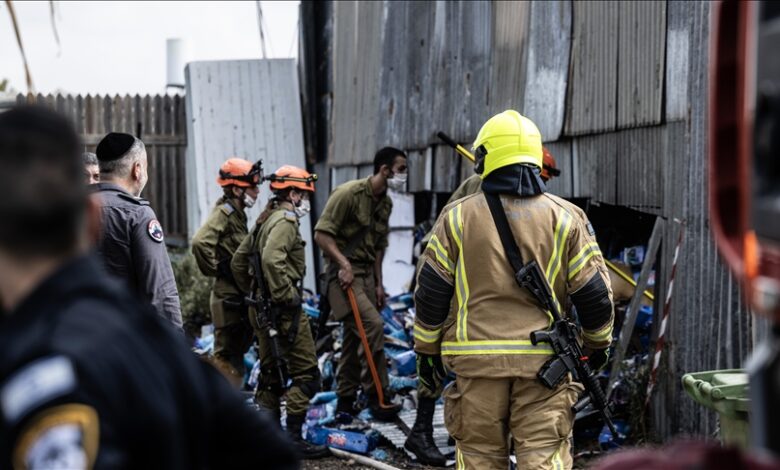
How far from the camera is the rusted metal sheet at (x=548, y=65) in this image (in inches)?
351

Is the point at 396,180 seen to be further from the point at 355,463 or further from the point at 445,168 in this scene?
the point at 445,168

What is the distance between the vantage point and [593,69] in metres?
8.44

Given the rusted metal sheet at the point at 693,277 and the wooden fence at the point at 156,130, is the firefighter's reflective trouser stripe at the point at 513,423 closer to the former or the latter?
the rusted metal sheet at the point at 693,277

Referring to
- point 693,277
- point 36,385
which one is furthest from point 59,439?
point 693,277

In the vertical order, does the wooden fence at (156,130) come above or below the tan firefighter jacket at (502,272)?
above

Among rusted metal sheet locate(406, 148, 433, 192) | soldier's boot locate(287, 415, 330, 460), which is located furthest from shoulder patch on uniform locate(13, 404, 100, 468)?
rusted metal sheet locate(406, 148, 433, 192)

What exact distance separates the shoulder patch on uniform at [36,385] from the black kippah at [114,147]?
384 cm

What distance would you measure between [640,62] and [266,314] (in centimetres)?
325

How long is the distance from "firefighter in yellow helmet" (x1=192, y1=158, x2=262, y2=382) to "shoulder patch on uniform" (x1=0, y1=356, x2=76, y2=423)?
7307 millimetres

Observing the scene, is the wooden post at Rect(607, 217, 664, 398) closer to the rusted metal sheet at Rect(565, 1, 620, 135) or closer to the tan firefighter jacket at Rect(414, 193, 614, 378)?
the rusted metal sheet at Rect(565, 1, 620, 135)

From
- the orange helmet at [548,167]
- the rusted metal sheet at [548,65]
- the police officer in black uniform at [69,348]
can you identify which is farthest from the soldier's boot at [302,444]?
the police officer in black uniform at [69,348]

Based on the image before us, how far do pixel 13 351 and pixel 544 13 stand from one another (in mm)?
7889

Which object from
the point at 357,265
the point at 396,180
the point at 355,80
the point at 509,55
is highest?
the point at 355,80

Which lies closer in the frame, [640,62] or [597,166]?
[640,62]
